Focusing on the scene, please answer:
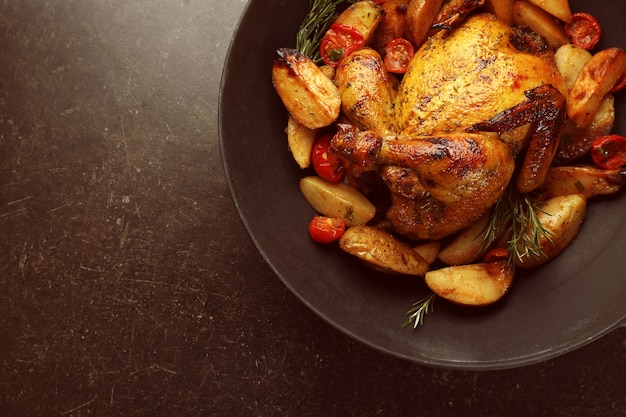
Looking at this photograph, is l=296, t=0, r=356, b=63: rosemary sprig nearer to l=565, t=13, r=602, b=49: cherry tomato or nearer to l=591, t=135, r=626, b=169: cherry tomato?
l=565, t=13, r=602, b=49: cherry tomato

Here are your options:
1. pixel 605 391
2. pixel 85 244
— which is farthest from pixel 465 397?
pixel 85 244

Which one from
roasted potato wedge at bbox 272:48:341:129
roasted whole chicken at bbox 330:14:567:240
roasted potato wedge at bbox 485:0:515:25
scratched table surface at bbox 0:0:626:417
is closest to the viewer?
roasted whole chicken at bbox 330:14:567:240

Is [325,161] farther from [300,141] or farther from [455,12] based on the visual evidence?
[455,12]

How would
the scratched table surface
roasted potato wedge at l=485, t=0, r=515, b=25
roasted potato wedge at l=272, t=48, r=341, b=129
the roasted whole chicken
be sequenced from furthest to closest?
the scratched table surface < roasted potato wedge at l=485, t=0, r=515, b=25 < roasted potato wedge at l=272, t=48, r=341, b=129 < the roasted whole chicken

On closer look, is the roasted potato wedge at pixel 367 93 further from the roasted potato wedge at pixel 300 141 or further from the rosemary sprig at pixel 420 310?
the rosemary sprig at pixel 420 310

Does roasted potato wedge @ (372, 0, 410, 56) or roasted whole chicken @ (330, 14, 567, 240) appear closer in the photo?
roasted whole chicken @ (330, 14, 567, 240)

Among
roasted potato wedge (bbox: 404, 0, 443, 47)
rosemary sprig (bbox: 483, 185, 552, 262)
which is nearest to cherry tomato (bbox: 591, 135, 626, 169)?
rosemary sprig (bbox: 483, 185, 552, 262)

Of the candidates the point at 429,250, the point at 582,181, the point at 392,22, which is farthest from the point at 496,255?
the point at 392,22

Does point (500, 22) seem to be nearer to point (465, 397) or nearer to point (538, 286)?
point (538, 286)
